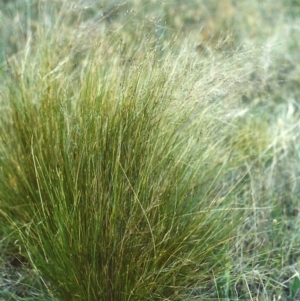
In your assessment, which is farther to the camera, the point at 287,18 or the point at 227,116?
A: the point at 287,18

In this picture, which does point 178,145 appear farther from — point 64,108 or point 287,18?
point 287,18

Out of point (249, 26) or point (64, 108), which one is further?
point (249, 26)

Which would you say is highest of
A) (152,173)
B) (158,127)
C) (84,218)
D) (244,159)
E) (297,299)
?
(158,127)

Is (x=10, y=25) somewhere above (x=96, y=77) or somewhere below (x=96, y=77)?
below

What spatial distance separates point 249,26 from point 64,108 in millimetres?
2118

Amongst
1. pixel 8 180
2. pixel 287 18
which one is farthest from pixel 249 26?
pixel 8 180

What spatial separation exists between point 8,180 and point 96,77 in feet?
1.59

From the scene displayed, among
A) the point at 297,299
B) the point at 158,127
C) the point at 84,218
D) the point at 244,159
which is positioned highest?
the point at 158,127

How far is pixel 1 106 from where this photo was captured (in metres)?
2.15

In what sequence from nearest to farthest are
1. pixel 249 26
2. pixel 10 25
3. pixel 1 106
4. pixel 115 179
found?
pixel 115 179 → pixel 1 106 → pixel 10 25 → pixel 249 26

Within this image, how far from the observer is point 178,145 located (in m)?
1.83

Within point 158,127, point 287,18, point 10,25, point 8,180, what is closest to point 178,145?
point 158,127

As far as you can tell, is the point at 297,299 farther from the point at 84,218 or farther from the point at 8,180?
the point at 8,180

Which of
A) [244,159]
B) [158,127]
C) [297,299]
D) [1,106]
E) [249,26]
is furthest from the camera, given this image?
[249,26]
